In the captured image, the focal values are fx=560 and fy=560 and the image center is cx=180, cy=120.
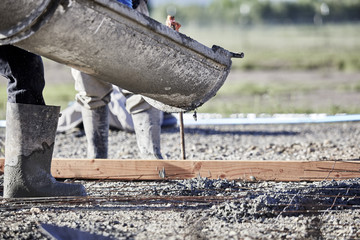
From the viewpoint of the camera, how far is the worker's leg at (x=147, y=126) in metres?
4.29

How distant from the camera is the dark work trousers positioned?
294 cm

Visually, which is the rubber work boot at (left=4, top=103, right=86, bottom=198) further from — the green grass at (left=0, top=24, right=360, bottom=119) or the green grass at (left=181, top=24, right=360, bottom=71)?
the green grass at (left=181, top=24, right=360, bottom=71)

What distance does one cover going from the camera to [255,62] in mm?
21234

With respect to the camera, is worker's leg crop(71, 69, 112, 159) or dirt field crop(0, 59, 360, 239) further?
worker's leg crop(71, 69, 112, 159)

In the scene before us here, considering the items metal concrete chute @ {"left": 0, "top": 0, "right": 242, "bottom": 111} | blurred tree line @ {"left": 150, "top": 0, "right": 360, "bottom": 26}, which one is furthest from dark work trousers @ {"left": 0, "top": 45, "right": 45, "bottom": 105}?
blurred tree line @ {"left": 150, "top": 0, "right": 360, "bottom": 26}

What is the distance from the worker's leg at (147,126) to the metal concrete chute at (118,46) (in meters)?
1.02

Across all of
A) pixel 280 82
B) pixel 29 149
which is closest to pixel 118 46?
pixel 29 149

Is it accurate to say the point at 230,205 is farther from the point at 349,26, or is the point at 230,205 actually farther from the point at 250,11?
the point at 250,11

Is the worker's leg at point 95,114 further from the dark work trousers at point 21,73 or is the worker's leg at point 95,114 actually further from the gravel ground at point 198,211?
the dark work trousers at point 21,73

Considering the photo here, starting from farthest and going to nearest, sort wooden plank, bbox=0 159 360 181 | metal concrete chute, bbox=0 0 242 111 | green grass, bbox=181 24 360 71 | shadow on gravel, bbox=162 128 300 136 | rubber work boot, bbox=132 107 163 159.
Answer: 1. green grass, bbox=181 24 360 71
2. shadow on gravel, bbox=162 128 300 136
3. rubber work boot, bbox=132 107 163 159
4. wooden plank, bbox=0 159 360 181
5. metal concrete chute, bbox=0 0 242 111

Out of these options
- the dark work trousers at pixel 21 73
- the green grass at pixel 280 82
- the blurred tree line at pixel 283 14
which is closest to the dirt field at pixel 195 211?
the dark work trousers at pixel 21 73

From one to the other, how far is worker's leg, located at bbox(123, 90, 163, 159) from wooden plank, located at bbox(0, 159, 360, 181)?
2.02 ft

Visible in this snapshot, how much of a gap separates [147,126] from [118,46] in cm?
168

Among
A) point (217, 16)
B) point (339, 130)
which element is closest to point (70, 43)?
point (339, 130)
